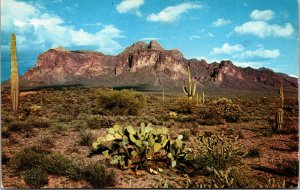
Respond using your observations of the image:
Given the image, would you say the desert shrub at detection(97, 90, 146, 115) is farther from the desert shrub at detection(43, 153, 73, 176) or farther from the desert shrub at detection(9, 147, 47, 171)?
the desert shrub at detection(43, 153, 73, 176)

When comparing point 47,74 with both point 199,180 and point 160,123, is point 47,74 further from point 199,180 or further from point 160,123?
point 199,180

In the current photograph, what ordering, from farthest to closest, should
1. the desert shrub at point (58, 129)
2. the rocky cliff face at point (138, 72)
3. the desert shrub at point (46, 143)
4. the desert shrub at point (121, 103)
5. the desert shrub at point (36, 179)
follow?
the rocky cliff face at point (138, 72)
the desert shrub at point (121, 103)
the desert shrub at point (58, 129)
the desert shrub at point (46, 143)
the desert shrub at point (36, 179)

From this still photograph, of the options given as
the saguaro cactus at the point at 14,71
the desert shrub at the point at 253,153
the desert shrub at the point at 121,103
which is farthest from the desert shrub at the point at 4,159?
the desert shrub at the point at 121,103

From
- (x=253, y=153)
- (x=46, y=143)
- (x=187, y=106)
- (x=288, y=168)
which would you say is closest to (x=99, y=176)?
(x=46, y=143)

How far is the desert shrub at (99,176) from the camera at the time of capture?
8.27m

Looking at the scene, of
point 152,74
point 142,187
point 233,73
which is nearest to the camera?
point 142,187

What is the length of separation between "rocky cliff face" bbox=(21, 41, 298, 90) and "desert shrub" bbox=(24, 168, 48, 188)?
65.6 meters

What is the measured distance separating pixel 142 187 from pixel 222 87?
73675 mm

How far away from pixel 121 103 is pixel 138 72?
6767 centimetres

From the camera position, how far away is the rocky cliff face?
265 ft

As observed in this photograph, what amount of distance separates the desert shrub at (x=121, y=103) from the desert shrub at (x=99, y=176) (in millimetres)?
13371

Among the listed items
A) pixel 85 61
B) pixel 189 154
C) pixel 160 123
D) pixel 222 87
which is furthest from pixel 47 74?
pixel 189 154

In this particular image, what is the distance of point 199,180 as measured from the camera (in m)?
8.44

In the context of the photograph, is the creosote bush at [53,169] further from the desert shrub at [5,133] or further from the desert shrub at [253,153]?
the desert shrub at [253,153]
